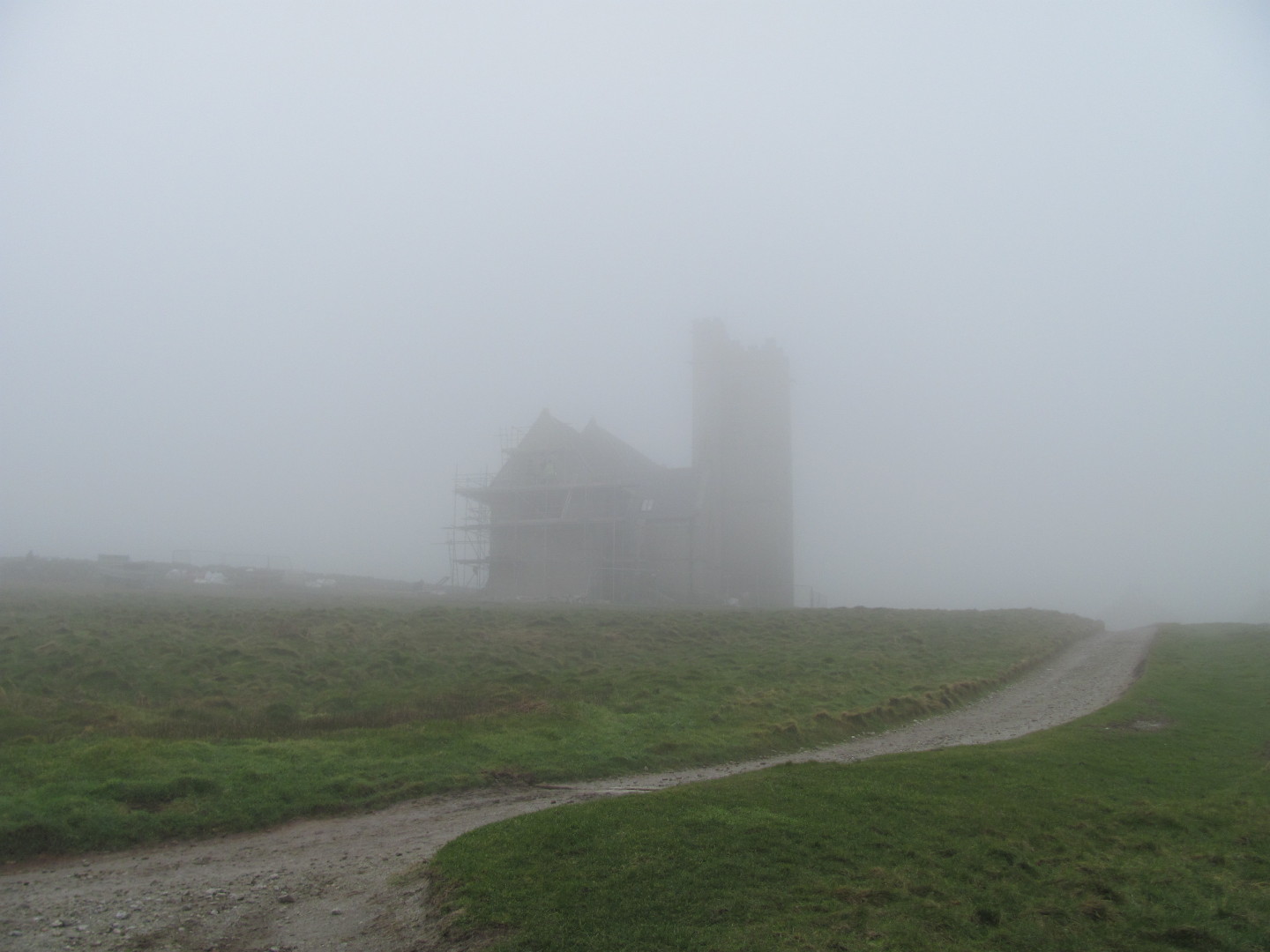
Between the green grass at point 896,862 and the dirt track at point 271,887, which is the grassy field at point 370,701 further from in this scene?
the green grass at point 896,862

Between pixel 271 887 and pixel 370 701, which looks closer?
pixel 271 887

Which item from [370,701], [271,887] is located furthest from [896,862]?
[370,701]

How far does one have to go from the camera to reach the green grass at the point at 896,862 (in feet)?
23.2

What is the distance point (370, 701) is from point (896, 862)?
1323cm

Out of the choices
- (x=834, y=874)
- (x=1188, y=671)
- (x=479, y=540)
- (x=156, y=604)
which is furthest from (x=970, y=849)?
(x=479, y=540)

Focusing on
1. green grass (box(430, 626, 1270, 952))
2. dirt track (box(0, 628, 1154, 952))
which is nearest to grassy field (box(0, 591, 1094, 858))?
dirt track (box(0, 628, 1154, 952))

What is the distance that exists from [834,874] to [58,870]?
8769 mm

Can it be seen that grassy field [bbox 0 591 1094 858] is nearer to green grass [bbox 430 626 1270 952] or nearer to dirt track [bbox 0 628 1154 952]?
dirt track [bbox 0 628 1154 952]

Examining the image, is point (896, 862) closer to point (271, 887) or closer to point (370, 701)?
point (271, 887)

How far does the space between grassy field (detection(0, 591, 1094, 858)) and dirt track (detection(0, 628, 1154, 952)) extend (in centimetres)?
70

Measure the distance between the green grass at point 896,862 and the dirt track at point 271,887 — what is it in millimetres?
704

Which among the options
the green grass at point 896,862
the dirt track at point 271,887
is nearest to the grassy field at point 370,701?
the dirt track at point 271,887

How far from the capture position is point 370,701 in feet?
61.3

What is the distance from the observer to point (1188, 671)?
2420 cm
